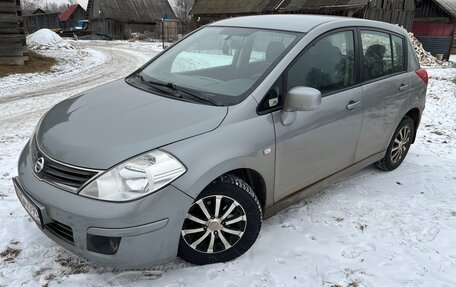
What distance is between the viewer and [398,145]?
468 centimetres

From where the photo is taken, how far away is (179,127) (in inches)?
103

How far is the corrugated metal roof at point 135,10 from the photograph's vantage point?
45.1 meters

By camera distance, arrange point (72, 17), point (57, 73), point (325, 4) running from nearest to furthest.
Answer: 1. point (57, 73)
2. point (325, 4)
3. point (72, 17)

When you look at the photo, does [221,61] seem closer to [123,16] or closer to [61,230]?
[61,230]

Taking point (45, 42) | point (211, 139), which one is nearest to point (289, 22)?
point (211, 139)

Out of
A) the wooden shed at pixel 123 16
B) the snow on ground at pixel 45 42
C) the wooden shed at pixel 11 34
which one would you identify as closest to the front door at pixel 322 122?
the wooden shed at pixel 11 34

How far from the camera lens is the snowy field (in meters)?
2.74

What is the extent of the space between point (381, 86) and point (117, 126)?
2740mm

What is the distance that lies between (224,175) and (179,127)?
47 centimetres

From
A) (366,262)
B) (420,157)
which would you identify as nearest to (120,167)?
(366,262)

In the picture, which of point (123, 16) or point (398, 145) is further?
point (123, 16)

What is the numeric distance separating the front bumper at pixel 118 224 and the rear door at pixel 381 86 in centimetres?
227

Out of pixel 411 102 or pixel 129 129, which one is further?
pixel 411 102

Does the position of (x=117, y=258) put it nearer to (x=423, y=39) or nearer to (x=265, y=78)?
(x=265, y=78)
